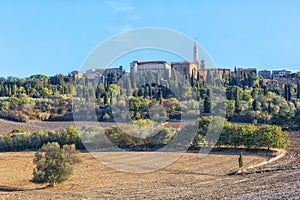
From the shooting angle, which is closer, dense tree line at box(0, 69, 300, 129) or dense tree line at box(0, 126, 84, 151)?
dense tree line at box(0, 126, 84, 151)

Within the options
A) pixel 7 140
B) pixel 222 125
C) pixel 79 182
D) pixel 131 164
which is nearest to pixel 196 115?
pixel 222 125

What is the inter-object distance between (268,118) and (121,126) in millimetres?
28082

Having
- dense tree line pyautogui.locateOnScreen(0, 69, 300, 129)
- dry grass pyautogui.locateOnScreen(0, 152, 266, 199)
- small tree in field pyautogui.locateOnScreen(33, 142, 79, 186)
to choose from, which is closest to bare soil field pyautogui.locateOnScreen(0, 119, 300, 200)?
dry grass pyautogui.locateOnScreen(0, 152, 266, 199)

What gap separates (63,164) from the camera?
28203 millimetres

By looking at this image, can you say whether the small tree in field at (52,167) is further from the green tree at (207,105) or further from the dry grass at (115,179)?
the green tree at (207,105)

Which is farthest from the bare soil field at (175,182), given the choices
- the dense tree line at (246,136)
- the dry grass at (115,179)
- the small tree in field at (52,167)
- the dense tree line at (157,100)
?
the dense tree line at (157,100)

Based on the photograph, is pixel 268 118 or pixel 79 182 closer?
pixel 79 182

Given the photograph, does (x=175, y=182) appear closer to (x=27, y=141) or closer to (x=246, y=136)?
(x=246, y=136)

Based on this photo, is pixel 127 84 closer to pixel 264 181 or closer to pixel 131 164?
pixel 131 164

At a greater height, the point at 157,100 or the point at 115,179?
the point at 157,100

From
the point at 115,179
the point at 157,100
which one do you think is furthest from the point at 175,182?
the point at 157,100

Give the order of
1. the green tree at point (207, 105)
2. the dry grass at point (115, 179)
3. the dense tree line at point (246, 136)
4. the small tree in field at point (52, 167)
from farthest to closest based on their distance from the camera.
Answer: the green tree at point (207, 105), the dense tree line at point (246, 136), the small tree in field at point (52, 167), the dry grass at point (115, 179)

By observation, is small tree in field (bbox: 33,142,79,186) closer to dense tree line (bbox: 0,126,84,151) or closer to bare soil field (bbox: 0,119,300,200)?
bare soil field (bbox: 0,119,300,200)

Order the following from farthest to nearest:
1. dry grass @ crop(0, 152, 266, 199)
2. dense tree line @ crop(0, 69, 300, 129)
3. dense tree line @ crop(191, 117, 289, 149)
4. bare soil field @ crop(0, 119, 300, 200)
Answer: dense tree line @ crop(0, 69, 300, 129) → dense tree line @ crop(191, 117, 289, 149) → dry grass @ crop(0, 152, 266, 199) → bare soil field @ crop(0, 119, 300, 200)
